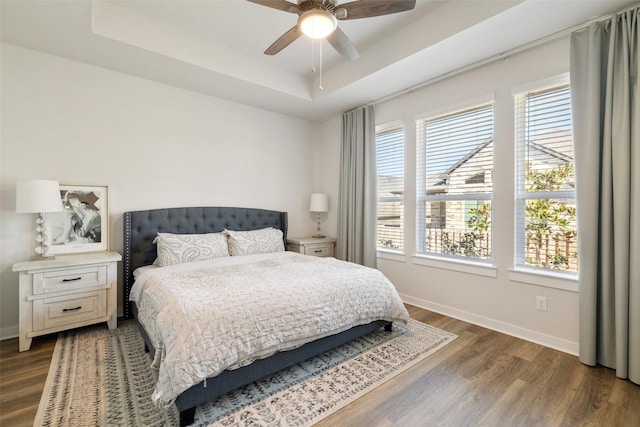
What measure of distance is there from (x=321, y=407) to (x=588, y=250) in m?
2.29

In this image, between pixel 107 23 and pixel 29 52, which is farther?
pixel 29 52

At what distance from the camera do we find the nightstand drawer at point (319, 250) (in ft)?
13.9

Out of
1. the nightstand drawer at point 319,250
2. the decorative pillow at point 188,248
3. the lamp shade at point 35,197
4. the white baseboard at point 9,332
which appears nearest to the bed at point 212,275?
the decorative pillow at point 188,248

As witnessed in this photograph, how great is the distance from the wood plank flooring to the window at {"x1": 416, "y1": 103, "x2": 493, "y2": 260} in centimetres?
112

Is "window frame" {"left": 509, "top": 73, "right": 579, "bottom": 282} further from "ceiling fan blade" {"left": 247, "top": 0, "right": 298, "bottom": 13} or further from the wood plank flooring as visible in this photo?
"ceiling fan blade" {"left": 247, "top": 0, "right": 298, "bottom": 13}

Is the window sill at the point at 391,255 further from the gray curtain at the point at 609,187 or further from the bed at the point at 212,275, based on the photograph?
the gray curtain at the point at 609,187

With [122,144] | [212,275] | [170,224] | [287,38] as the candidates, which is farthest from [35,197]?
[287,38]

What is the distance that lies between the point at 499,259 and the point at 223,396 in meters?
2.70

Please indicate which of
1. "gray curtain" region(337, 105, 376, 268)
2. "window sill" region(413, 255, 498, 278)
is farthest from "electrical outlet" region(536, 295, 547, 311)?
"gray curtain" region(337, 105, 376, 268)

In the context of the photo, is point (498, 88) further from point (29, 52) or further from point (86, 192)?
point (29, 52)

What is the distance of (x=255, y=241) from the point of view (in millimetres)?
3680

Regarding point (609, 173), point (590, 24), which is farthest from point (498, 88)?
point (609, 173)

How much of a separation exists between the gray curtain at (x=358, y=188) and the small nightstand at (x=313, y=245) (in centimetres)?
20

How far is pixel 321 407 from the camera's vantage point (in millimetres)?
1744
